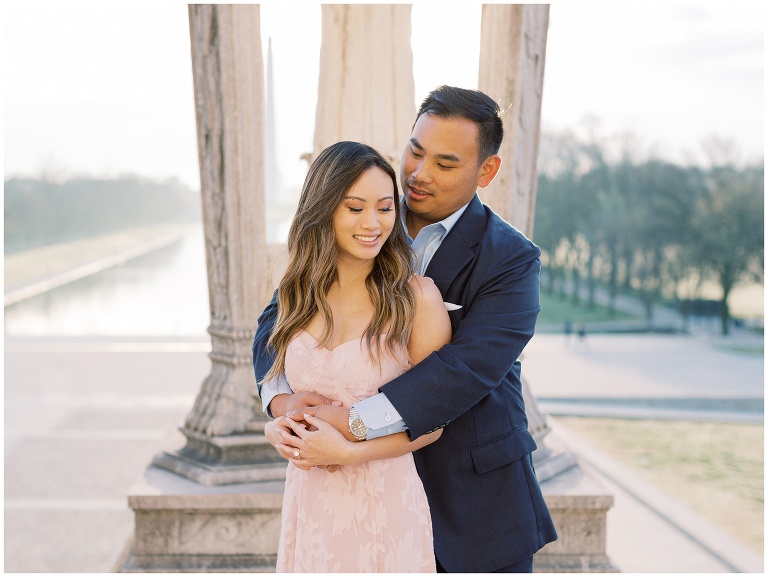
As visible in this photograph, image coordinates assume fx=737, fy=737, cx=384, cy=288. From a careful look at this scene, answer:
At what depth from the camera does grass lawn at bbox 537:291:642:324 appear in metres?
27.2

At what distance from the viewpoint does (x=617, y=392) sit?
40.9 feet

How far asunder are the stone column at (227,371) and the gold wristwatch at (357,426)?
1919 mm

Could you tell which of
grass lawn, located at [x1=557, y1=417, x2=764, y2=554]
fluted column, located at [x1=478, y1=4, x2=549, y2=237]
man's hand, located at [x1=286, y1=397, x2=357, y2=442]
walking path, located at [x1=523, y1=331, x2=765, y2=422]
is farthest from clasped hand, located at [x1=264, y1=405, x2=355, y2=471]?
walking path, located at [x1=523, y1=331, x2=765, y2=422]

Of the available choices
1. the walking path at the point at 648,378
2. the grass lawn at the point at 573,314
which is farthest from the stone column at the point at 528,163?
the grass lawn at the point at 573,314

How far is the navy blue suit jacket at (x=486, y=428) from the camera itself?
1.70m

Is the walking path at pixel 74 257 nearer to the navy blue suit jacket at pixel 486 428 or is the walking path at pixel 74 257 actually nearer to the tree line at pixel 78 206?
the tree line at pixel 78 206

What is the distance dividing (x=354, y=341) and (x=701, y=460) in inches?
294

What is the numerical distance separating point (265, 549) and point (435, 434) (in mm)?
2053

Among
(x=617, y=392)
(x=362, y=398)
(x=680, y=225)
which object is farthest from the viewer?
Answer: (x=680, y=225)

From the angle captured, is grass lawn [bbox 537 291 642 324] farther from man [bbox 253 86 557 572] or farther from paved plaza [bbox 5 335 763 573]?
man [bbox 253 86 557 572]

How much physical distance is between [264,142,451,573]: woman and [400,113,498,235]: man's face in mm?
116

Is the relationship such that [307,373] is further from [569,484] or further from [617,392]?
[617,392]

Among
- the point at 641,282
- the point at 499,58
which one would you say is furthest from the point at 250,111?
the point at 641,282

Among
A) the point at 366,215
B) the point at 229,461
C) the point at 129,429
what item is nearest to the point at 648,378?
the point at 129,429
